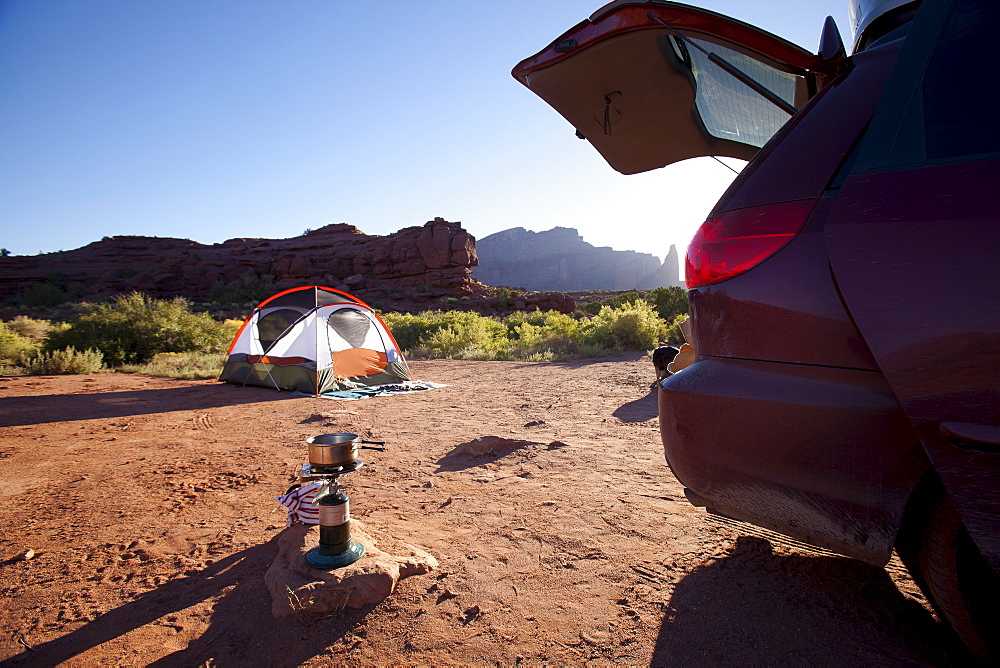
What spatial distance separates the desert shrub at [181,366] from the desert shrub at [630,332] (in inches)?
384

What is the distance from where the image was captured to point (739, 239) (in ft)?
5.31

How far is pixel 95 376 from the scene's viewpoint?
10133 millimetres

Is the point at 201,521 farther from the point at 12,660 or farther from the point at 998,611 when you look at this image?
the point at 998,611

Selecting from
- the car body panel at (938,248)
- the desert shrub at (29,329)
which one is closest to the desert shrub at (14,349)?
the desert shrub at (29,329)

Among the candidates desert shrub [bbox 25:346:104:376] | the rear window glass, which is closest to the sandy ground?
the rear window glass

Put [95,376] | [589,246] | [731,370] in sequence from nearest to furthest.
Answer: [731,370], [95,376], [589,246]

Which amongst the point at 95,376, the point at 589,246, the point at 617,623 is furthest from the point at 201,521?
the point at 589,246

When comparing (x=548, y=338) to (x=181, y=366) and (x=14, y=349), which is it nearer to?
(x=181, y=366)

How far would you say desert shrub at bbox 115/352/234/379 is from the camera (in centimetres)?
1038

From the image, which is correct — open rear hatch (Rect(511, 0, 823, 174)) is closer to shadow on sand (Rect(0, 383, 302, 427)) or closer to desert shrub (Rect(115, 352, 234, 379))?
shadow on sand (Rect(0, 383, 302, 427))

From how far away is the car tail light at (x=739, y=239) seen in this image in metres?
1.52

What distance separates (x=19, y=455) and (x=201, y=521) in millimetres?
2895

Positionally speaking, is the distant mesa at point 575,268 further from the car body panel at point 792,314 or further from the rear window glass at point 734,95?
the car body panel at point 792,314

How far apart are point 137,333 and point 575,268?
127020mm
